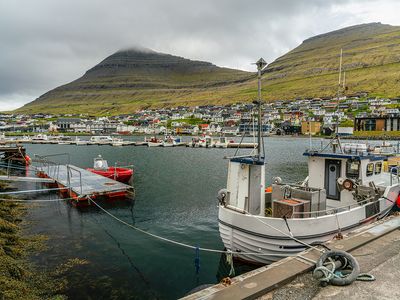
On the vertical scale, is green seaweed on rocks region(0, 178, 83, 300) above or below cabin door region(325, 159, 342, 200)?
below

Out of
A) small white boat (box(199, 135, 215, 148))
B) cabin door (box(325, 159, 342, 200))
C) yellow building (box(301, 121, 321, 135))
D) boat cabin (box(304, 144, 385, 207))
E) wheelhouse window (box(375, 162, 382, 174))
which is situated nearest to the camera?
boat cabin (box(304, 144, 385, 207))

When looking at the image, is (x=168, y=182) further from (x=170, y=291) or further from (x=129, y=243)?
(x=170, y=291)

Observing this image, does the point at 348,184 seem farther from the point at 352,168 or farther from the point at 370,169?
the point at 370,169

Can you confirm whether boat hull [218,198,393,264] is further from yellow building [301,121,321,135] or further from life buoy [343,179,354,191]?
yellow building [301,121,321,135]

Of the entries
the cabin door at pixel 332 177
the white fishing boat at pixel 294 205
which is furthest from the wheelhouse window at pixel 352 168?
the cabin door at pixel 332 177

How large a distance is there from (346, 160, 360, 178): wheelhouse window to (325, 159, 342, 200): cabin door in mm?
439

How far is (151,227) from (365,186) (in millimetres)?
13631

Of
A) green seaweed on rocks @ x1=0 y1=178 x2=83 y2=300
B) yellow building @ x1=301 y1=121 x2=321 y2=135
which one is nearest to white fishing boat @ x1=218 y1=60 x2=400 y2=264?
green seaweed on rocks @ x1=0 y1=178 x2=83 y2=300

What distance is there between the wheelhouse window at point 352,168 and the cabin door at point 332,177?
44cm

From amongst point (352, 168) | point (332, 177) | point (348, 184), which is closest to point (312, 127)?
point (332, 177)

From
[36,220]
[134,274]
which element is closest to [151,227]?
[134,274]

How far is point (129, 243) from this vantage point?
16.9m

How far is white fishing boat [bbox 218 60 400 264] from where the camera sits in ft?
39.0

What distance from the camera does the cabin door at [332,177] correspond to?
15.7m
